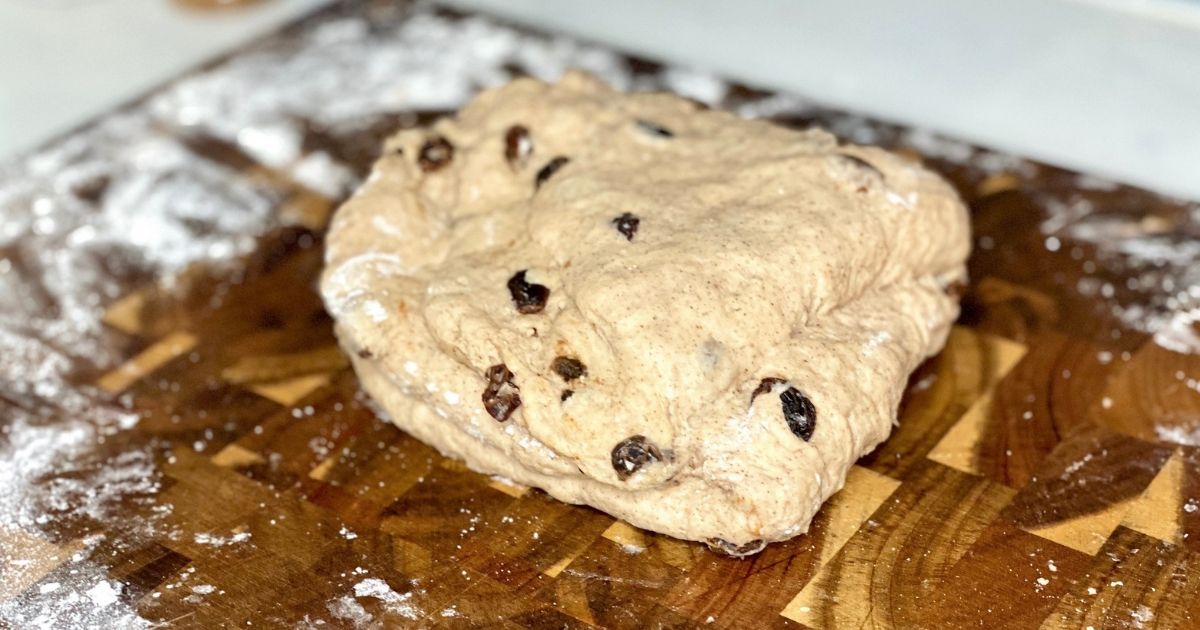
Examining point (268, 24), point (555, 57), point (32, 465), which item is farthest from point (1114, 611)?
point (268, 24)

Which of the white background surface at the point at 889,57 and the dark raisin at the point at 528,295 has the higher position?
the dark raisin at the point at 528,295

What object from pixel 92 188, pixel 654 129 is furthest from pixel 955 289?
pixel 92 188

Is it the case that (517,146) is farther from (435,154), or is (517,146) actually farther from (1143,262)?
(1143,262)

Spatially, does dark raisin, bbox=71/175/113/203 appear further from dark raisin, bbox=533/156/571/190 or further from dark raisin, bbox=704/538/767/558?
dark raisin, bbox=704/538/767/558

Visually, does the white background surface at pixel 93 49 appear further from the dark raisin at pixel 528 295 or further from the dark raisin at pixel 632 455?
the dark raisin at pixel 632 455

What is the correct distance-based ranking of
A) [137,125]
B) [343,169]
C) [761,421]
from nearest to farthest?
[761,421] → [343,169] → [137,125]

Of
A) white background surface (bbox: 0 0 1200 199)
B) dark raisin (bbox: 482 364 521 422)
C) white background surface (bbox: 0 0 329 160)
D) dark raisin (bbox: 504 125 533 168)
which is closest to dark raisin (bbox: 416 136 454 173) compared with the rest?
dark raisin (bbox: 504 125 533 168)

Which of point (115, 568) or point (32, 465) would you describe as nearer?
point (115, 568)

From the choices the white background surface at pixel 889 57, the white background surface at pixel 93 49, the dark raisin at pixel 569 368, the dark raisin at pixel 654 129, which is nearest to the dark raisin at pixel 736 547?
the dark raisin at pixel 569 368

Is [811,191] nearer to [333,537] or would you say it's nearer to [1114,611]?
[1114,611]

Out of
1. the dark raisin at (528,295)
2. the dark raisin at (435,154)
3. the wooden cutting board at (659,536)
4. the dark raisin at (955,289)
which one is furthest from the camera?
the dark raisin at (435,154)
